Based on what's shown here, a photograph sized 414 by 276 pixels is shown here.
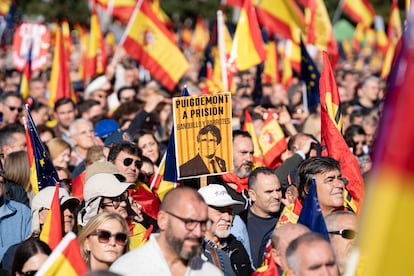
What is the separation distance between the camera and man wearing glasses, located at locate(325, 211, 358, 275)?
6.12 meters

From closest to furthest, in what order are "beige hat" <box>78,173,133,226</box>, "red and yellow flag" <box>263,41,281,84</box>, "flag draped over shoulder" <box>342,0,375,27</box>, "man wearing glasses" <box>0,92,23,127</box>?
"beige hat" <box>78,173,133,226</box>, "man wearing glasses" <box>0,92,23,127</box>, "red and yellow flag" <box>263,41,281,84</box>, "flag draped over shoulder" <box>342,0,375,27</box>

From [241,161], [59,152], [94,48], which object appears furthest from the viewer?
[94,48]

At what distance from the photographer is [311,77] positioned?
12680mm

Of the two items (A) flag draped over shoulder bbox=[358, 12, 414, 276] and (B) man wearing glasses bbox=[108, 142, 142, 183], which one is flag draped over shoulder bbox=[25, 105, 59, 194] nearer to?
(B) man wearing glasses bbox=[108, 142, 142, 183]

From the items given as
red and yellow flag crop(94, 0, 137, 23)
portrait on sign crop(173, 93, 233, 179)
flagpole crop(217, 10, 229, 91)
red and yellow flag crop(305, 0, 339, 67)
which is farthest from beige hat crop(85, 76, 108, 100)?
portrait on sign crop(173, 93, 233, 179)

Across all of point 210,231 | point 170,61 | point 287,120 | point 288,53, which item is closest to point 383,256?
point 210,231

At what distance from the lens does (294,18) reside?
14.3 m

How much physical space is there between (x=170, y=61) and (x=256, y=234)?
610 cm

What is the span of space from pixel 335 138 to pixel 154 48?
5.43 metres

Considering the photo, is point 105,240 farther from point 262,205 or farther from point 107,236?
point 262,205

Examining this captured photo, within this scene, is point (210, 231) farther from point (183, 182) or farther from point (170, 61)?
point (170, 61)

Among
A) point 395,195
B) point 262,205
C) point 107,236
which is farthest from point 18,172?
point 395,195

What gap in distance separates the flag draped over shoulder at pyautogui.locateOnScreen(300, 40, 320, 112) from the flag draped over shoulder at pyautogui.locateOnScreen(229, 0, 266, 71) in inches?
19.9

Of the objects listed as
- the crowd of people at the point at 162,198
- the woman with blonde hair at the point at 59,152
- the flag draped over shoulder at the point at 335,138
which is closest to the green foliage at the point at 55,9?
the crowd of people at the point at 162,198
